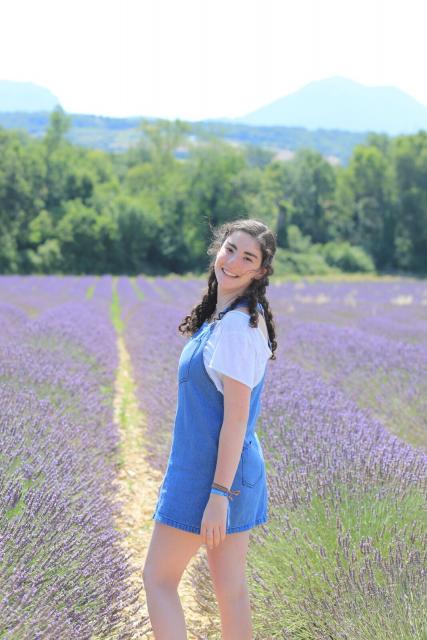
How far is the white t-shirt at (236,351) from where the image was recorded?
1651 millimetres

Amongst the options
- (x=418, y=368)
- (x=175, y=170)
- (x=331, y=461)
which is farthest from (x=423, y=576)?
(x=175, y=170)

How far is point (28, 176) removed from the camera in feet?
114

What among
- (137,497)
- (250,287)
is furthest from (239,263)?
(137,497)

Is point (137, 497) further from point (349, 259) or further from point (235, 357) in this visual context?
point (349, 259)

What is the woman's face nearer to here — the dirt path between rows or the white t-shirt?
the white t-shirt

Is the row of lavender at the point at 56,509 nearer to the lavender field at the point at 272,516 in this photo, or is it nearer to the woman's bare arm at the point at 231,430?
the lavender field at the point at 272,516

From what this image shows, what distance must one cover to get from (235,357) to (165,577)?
629mm

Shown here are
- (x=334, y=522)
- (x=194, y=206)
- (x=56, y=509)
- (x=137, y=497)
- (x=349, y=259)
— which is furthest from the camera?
(x=349, y=259)

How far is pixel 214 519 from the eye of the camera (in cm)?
164

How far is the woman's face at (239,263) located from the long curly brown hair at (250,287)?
2cm

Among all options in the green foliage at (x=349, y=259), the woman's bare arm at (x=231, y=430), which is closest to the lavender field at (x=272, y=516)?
the woman's bare arm at (x=231, y=430)

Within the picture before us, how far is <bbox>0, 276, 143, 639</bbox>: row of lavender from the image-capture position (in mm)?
1713

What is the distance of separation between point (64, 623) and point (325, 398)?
2239 millimetres

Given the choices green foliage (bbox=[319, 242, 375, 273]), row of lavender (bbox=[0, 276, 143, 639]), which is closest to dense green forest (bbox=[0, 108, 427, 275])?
green foliage (bbox=[319, 242, 375, 273])
